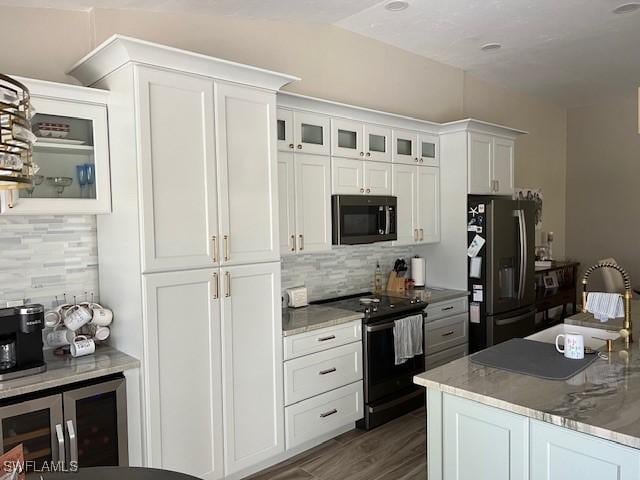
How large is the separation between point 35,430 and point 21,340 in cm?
41

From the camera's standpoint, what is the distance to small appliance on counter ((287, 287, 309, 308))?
3740mm

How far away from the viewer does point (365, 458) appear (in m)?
3.24

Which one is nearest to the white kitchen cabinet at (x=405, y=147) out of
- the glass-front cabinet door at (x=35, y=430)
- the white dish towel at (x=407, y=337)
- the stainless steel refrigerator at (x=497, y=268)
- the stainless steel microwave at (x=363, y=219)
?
the stainless steel microwave at (x=363, y=219)

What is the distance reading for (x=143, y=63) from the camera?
2.44 metres

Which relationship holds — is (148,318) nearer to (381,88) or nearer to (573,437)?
(573,437)

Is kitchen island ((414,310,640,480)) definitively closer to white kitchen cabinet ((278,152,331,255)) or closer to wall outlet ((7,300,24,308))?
white kitchen cabinet ((278,152,331,255))

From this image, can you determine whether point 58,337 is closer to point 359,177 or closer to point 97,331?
point 97,331

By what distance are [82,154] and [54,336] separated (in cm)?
99

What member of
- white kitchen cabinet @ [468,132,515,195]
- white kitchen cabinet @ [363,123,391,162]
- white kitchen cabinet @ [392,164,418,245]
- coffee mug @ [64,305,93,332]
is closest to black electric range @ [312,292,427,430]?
white kitchen cabinet @ [392,164,418,245]

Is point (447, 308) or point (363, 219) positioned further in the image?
point (447, 308)

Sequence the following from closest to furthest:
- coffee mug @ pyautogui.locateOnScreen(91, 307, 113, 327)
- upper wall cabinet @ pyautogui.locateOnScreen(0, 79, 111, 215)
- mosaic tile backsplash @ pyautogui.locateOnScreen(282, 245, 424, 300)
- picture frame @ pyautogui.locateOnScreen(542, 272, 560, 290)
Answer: upper wall cabinet @ pyautogui.locateOnScreen(0, 79, 111, 215), coffee mug @ pyautogui.locateOnScreen(91, 307, 113, 327), mosaic tile backsplash @ pyautogui.locateOnScreen(282, 245, 424, 300), picture frame @ pyautogui.locateOnScreen(542, 272, 560, 290)

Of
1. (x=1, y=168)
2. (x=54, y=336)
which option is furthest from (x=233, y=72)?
(x=1, y=168)

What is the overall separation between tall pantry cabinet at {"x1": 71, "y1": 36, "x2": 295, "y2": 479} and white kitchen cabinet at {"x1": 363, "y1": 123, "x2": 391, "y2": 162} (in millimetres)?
1181

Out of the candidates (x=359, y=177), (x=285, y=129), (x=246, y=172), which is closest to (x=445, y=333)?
(x=359, y=177)
